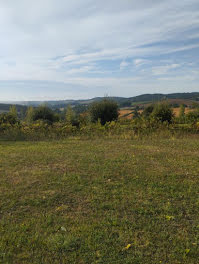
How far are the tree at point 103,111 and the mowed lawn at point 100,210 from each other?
12.6m

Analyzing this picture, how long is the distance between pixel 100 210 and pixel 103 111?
16071 mm

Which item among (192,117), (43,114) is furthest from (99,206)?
(43,114)

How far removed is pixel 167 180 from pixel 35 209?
3.11m

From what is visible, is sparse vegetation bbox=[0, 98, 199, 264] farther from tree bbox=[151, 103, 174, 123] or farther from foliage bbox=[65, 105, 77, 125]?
tree bbox=[151, 103, 174, 123]

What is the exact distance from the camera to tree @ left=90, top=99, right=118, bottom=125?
1955cm

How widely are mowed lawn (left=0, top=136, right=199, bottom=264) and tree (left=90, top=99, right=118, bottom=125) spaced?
1256 cm

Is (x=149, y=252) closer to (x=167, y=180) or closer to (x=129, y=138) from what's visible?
(x=167, y=180)

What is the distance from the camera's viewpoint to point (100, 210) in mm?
3850

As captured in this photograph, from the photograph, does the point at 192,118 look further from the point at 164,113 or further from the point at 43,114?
the point at 43,114

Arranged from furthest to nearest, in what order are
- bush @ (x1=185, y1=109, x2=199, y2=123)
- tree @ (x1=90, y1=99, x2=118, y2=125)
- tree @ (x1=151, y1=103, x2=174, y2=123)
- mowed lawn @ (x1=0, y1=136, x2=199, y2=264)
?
tree @ (x1=151, y1=103, x2=174, y2=123) < tree @ (x1=90, y1=99, x2=118, y2=125) < bush @ (x1=185, y1=109, x2=199, y2=123) < mowed lawn @ (x1=0, y1=136, x2=199, y2=264)

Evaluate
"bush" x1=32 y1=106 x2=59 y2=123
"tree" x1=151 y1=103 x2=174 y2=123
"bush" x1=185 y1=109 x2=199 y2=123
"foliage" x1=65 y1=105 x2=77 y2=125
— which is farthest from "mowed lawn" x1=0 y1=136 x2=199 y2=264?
"bush" x1=32 y1=106 x2=59 y2=123

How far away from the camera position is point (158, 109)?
66.3ft

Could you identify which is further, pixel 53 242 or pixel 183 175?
pixel 183 175

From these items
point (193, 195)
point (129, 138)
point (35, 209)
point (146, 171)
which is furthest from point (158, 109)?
point (35, 209)
